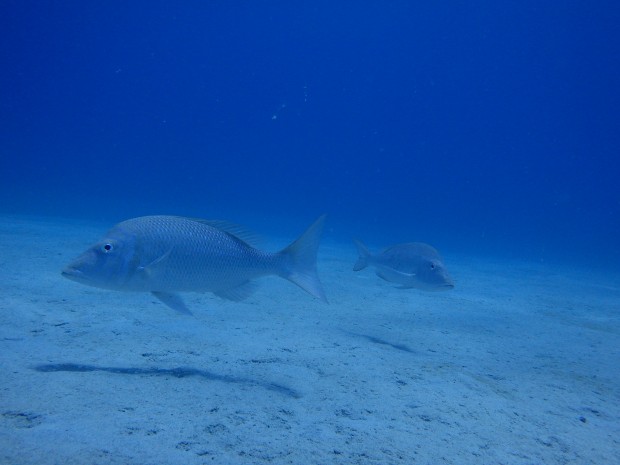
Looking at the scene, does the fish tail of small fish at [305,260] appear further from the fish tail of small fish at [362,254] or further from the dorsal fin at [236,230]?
the fish tail of small fish at [362,254]

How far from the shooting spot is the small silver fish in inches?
207

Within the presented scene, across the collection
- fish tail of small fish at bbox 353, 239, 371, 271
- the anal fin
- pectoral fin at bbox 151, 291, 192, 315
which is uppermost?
fish tail of small fish at bbox 353, 239, 371, 271

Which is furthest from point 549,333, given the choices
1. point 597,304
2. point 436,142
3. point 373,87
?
point 436,142

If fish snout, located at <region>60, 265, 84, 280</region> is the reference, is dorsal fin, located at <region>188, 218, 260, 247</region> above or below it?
above

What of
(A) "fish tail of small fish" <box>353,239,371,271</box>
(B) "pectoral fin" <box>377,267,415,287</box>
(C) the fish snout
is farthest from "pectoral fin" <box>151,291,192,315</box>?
(A) "fish tail of small fish" <box>353,239,371,271</box>

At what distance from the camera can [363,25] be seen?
74.3 meters

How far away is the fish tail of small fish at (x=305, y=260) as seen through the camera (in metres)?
3.37

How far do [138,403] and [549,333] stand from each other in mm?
6730

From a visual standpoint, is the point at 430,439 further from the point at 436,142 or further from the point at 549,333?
the point at 436,142

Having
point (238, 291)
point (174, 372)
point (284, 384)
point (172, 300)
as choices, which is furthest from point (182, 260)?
point (284, 384)

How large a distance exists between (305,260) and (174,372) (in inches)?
62.5

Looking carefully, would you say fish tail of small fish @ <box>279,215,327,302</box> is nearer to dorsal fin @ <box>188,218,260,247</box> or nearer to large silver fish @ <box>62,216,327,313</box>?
large silver fish @ <box>62,216,327,313</box>

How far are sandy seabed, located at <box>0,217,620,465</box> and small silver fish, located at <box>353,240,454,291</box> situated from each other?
34.2 inches

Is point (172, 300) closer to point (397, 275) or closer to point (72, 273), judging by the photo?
point (72, 273)
